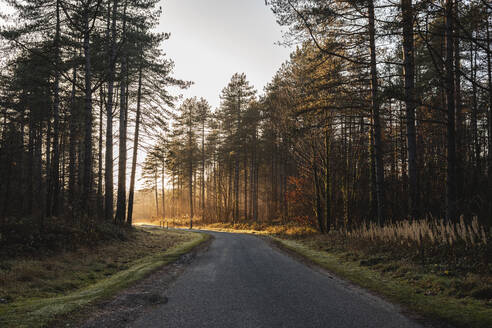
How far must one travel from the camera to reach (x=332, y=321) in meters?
4.49

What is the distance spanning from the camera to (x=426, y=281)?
6.57 meters

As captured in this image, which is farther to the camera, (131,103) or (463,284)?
(131,103)

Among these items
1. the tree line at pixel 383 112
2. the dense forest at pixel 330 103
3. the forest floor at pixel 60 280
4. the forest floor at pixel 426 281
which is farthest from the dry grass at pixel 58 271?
the tree line at pixel 383 112

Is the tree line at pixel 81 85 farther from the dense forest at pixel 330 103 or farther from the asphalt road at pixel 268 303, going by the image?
the asphalt road at pixel 268 303

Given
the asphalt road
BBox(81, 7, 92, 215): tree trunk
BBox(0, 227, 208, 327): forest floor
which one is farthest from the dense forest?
the asphalt road

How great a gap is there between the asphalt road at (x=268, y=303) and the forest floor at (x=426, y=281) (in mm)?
573

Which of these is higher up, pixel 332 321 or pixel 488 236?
pixel 488 236

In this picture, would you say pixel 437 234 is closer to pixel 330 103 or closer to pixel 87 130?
pixel 330 103

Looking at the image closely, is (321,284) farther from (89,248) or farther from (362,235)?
(89,248)

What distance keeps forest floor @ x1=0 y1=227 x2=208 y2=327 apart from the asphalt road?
153cm

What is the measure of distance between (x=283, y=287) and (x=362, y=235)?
7106 mm

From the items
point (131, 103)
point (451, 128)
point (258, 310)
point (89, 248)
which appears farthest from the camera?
point (131, 103)

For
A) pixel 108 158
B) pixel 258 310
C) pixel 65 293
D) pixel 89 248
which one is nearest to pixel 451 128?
pixel 258 310

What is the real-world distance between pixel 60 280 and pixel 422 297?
887 cm
